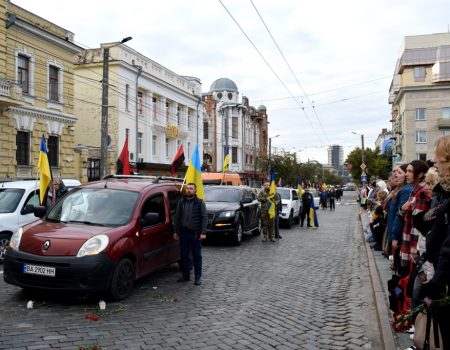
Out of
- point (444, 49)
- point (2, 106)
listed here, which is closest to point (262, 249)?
point (2, 106)

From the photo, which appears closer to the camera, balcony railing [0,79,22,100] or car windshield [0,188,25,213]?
car windshield [0,188,25,213]

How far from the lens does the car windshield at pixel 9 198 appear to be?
33.9ft

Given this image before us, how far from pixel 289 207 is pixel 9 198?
40.3 ft

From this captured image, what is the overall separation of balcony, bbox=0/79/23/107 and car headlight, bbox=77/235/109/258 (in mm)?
17186

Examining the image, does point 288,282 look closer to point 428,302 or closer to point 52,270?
point 52,270

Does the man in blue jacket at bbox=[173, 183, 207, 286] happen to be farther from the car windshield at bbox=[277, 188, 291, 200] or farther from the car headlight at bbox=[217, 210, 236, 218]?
the car windshield at bbox=[277, 188, 291, 200]

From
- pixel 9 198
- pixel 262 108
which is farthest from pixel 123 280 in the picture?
pixel 262 108

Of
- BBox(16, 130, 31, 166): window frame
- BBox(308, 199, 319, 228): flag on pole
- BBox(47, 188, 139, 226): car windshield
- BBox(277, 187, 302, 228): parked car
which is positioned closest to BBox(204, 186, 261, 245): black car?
BBox(277, 187, 302, 228): parked car

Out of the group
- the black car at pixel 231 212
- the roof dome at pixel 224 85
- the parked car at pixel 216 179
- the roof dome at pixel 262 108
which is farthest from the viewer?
the roof dome at pixel 262 108

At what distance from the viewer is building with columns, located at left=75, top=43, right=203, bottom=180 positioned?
110 feet

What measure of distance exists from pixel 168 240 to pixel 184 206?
721 mm

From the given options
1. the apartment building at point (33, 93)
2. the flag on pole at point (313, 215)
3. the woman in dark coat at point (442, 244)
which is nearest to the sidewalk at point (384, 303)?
the woman in dark coat at point (442, 244)

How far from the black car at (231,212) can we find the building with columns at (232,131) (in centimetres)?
3579

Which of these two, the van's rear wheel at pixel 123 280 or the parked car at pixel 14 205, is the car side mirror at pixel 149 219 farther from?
the parked car at pixel 14 205
